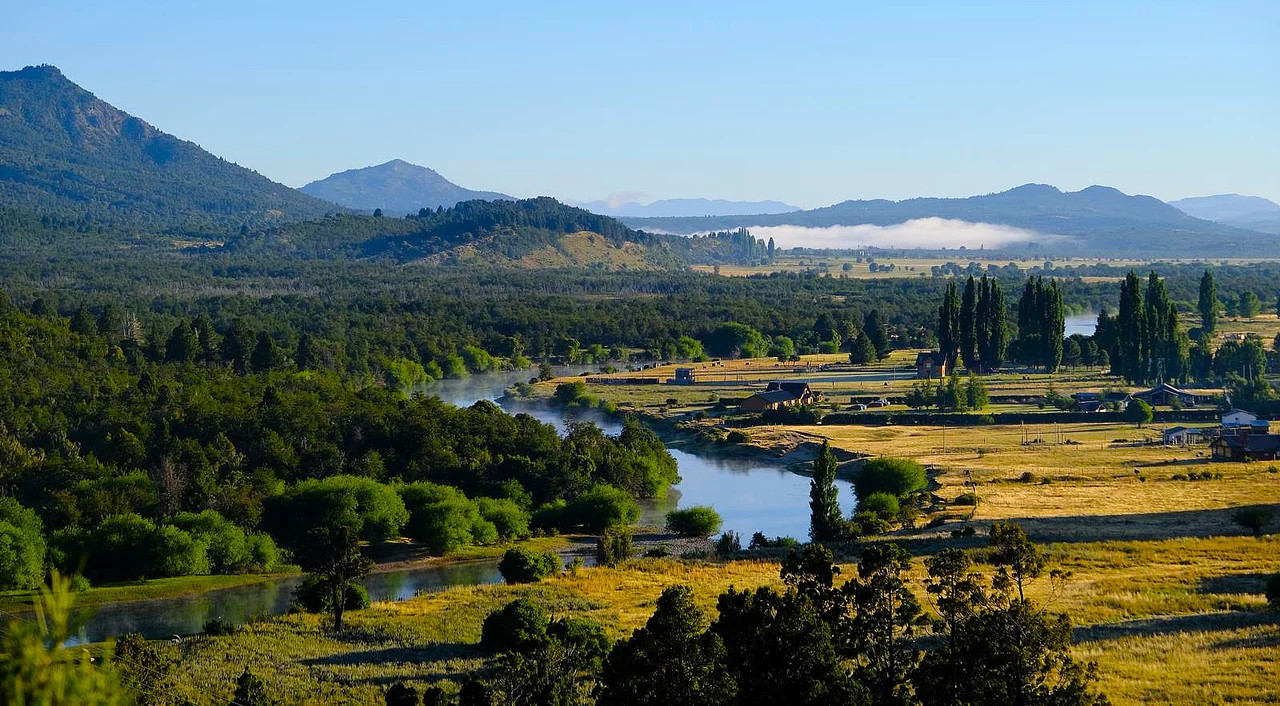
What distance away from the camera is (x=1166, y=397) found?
71.7 meters

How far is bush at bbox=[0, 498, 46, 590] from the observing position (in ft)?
131

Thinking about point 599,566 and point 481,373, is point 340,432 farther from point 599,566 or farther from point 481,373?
point 481,373

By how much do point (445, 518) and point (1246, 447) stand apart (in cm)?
3272

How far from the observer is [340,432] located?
56969 millimetres

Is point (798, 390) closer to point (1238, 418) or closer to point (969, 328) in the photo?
point (969, 328)

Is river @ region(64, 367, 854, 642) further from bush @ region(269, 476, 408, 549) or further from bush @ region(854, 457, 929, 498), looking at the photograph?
bush @ region(269, 476, 408, 549)

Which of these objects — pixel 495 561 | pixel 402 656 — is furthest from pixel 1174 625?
pixel 495 561

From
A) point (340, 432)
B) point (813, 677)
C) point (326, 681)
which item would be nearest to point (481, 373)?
point (340, 432)

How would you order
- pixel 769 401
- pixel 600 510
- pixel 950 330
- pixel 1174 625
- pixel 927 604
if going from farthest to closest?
pixel 950 330, pixel 769 401, pixel 600 510, pixel 927 604, pixel 1174 625

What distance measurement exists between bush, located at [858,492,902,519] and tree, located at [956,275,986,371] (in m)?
40.8

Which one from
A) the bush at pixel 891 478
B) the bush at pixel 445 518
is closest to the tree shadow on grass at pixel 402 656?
the bush at pixel 445 518

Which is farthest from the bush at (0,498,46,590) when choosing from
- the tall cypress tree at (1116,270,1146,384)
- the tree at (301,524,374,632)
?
the tall cypress tree at (1116,270,1146,384)

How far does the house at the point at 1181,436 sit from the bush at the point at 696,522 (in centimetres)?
2499

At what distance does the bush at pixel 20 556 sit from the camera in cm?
3991
